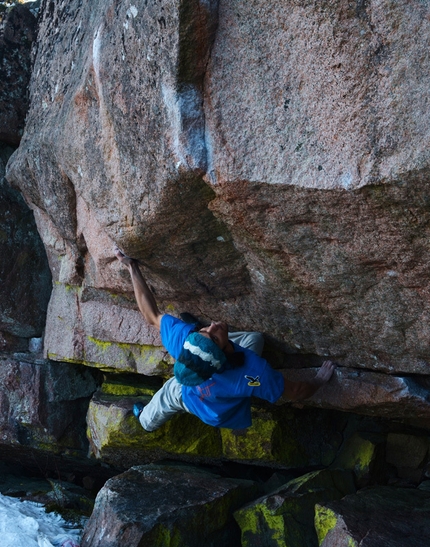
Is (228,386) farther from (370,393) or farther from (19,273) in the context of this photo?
(19,273)

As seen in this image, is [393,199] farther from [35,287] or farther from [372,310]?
[35,287]

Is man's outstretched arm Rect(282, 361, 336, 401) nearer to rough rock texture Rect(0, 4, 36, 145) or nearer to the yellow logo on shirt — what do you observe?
the yellow logo on shirt

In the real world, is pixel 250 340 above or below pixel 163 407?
above

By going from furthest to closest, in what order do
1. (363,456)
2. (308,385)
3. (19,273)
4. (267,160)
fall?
(19,273), (363,456), (308,385), (267,160)

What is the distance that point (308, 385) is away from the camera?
4906mm

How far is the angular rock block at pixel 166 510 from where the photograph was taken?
4.79m

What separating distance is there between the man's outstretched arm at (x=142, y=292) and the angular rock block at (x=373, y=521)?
211 centimetres

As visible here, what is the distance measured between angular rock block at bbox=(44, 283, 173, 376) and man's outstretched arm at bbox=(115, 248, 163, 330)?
979 millimetres

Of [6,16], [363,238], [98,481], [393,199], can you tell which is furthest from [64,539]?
[6,16]

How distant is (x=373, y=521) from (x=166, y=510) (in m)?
1.74

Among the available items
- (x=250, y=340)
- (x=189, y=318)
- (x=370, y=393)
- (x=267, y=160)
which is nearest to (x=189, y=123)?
(x=267, y=160)

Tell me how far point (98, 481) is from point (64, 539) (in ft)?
9.11

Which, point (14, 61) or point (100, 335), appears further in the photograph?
point (14, 61)

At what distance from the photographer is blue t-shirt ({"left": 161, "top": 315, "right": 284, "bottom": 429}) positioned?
172 inches
